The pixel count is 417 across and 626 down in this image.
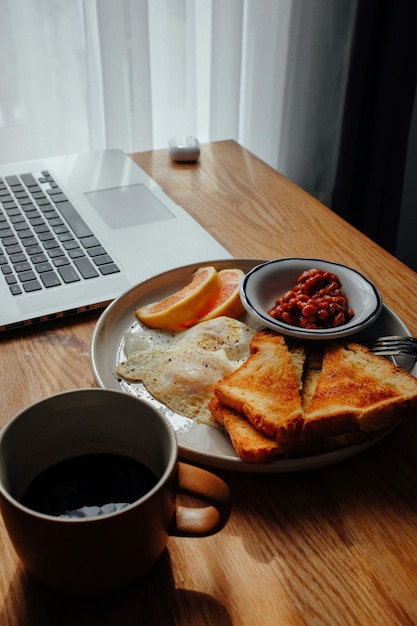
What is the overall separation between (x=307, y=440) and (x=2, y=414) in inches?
14.3

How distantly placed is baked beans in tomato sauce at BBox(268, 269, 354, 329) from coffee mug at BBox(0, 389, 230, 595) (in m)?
0.35

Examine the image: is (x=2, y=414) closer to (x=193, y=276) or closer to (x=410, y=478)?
(x=193, y=276)

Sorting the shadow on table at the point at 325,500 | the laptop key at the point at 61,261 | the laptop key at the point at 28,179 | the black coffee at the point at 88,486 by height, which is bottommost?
the shadow on table at the point at 325,500

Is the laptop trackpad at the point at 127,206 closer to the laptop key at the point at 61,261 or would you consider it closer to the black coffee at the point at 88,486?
the laptop key at the point at 61,261

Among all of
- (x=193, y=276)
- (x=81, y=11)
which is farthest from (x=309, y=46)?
(x=193, y=276)

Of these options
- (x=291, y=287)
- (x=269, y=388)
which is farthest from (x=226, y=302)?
(x=269, y=388)

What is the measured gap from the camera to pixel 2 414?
0.76 meters

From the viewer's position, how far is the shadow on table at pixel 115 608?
539 mm

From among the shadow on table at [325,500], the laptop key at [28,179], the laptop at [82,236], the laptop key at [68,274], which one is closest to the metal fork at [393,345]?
the shadow on table at [325,500]

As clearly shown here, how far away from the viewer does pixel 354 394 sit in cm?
69

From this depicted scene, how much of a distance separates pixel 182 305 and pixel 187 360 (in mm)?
122

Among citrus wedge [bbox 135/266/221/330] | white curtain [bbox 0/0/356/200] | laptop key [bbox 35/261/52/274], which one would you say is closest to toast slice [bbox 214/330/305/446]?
citrus wedge [bbox 135/266/221/330]

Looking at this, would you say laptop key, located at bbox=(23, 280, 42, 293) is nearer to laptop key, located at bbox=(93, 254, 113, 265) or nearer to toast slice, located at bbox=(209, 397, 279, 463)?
laptop key, located at bbox=(93, 254, 113, 265)

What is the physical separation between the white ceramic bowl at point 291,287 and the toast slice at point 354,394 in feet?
0.12
